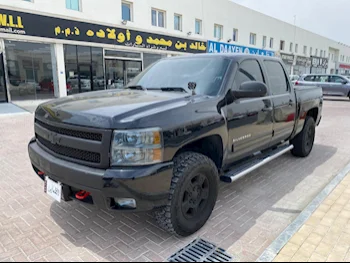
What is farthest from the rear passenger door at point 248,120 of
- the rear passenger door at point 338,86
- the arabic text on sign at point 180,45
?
the rear passenger door at point 338,86

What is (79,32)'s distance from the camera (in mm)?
15273

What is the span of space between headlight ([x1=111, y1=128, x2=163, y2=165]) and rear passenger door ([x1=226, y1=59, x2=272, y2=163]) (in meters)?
1.17

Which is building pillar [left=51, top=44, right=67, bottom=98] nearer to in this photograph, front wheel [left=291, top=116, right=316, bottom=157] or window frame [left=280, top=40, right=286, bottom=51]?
front wheel [left=291, top=116, right=316, bottom=157]

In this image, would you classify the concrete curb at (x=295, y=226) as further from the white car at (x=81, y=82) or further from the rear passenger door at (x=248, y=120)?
the white car at (x=81, y=82)

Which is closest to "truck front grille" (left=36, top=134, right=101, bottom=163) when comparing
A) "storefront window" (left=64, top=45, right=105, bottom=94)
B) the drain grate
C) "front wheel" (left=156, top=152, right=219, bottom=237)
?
"front wheel" (left=156, top=152, right=219, bottom=237)

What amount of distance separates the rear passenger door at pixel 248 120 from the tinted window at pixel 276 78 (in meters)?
0.31

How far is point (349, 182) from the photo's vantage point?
14.1ft

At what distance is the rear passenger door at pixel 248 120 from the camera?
3332 mm

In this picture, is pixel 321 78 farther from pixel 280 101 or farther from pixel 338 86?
pixel 280 101

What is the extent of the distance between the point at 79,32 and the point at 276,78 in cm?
1359

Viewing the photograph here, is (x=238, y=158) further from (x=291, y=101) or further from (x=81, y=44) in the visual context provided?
(x=81, y=44)

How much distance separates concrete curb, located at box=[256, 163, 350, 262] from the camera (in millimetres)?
2549

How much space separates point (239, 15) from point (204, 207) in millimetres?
27031

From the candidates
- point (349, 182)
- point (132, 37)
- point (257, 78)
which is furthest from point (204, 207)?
point (132, 37)
